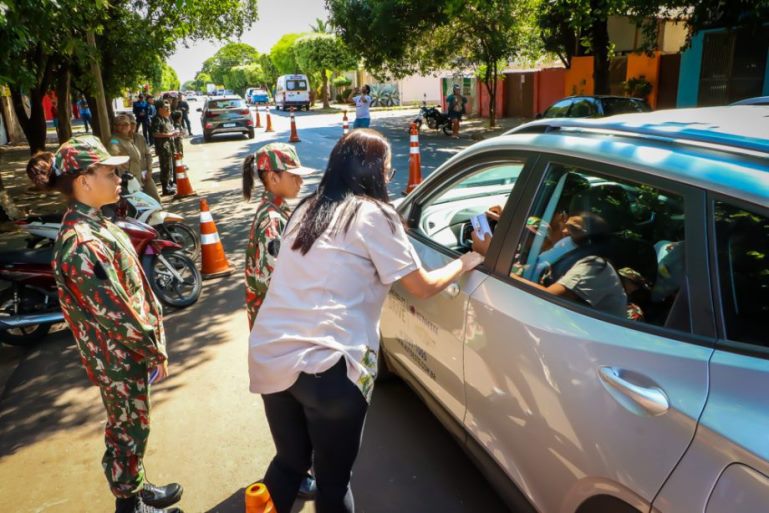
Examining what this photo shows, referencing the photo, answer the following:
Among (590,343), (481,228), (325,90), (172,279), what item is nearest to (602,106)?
(172,279)

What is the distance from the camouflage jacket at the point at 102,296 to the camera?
214 centimetres

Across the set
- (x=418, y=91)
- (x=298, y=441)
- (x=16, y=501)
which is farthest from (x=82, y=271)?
(x=418, y=91)

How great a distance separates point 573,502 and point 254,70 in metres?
100

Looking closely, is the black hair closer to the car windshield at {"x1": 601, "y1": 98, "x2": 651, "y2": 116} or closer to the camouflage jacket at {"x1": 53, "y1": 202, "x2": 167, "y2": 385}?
the camouflage jacket at {"x1": 53, "y1": 202, "x2": 167, "y2": 385}

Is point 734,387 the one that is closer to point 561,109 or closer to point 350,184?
point 350,184

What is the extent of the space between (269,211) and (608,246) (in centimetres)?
152

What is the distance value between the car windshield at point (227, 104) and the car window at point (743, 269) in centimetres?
2042

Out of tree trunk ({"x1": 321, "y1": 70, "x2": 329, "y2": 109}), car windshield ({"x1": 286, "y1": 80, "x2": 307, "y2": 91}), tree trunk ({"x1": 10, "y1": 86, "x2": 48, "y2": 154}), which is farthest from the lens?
tree trunk ({"x1": 321, "y1": 70, "x2": 329, "y2": 109})

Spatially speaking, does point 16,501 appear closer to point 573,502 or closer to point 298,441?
point 298,441

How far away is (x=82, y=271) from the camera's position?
6.96 ft

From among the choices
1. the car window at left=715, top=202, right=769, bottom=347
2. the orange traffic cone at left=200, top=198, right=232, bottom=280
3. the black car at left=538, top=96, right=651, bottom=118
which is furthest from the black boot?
the black car at left=538, top=96, right=651, bottom=118

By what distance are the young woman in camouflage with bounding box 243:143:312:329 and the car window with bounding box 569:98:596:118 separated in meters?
9.27

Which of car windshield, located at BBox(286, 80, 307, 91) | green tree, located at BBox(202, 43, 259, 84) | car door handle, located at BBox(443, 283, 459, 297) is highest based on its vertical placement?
green tree, located at BBox(202, 43, 259, 84)

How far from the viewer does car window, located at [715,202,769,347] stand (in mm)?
1451
